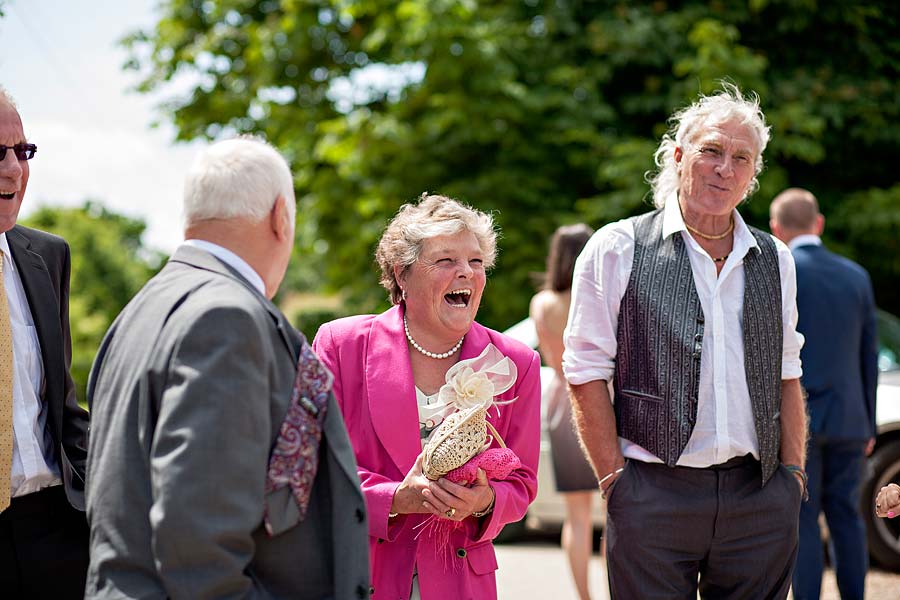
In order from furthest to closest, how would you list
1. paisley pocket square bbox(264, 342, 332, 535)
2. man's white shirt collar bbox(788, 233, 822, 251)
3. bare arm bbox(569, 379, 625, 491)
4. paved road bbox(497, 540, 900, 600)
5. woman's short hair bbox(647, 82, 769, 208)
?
paved road bbox(497, 540, 900, 600)
man's white shirt collar bbox(788, 233, 822, 251)
woman's short hair bbox(647, 82, 769, 208)
bare arm bbox(569, 379, 625, 491)
paisley pocket square bbox(264, 342, 332, 535)

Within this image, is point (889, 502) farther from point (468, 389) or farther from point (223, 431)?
point (223, 431)

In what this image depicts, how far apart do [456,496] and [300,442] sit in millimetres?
813

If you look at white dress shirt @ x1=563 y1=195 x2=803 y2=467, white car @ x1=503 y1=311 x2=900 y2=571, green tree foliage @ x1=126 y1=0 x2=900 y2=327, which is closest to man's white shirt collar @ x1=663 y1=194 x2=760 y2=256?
white dress shirt @ x1=563 y1=195 x2=803 y2=467

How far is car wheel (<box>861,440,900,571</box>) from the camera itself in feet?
21.2

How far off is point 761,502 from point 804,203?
2676mm

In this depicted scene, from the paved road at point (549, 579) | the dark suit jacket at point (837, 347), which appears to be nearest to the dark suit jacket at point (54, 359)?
the paved road at point (549, 579)

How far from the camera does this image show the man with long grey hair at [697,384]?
3.27 m

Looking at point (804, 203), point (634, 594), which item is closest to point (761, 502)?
point (634, 594)

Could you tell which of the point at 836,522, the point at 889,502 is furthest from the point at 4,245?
the point at 836,522

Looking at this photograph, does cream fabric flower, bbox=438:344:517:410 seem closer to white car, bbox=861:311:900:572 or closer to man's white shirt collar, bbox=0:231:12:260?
man's white shirt collar, bbox=0:231:12:260

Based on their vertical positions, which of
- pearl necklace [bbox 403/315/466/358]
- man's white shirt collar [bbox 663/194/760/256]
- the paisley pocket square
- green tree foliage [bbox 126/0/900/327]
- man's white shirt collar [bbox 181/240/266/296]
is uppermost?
green tree foliage [bbox 126/0/900/327]

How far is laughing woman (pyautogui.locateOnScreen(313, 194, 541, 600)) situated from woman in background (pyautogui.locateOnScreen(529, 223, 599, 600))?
2.52 meters

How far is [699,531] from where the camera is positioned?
10.7 ft

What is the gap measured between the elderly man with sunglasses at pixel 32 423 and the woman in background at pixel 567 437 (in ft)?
10.7
